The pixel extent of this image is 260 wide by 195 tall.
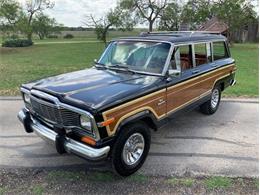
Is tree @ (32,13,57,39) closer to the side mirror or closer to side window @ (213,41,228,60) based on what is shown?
side window @ (213,41,228,60)

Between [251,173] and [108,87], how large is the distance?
7.70ft

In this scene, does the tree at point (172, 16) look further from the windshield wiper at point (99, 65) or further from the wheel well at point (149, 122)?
the wheel well at point (149, 122)

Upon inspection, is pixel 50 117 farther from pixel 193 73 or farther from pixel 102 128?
pixel 193 73

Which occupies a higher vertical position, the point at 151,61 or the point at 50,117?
the point at 151,61

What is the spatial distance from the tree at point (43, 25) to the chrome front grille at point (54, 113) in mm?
43999

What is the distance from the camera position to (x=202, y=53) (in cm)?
584

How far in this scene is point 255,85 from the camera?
9.48 metres

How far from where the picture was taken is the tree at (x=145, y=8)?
135ft

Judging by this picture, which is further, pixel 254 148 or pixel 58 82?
pixel 254 148

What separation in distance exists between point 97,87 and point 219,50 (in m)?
3.66

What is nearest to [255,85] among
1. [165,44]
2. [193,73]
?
[193,73]

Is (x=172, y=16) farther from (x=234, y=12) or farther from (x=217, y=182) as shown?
(x=217, y=182)

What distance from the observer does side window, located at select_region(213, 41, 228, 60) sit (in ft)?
20.8

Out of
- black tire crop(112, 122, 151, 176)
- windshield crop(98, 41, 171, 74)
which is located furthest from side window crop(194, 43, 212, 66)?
black tire crop(112, 122, 151, 176)
